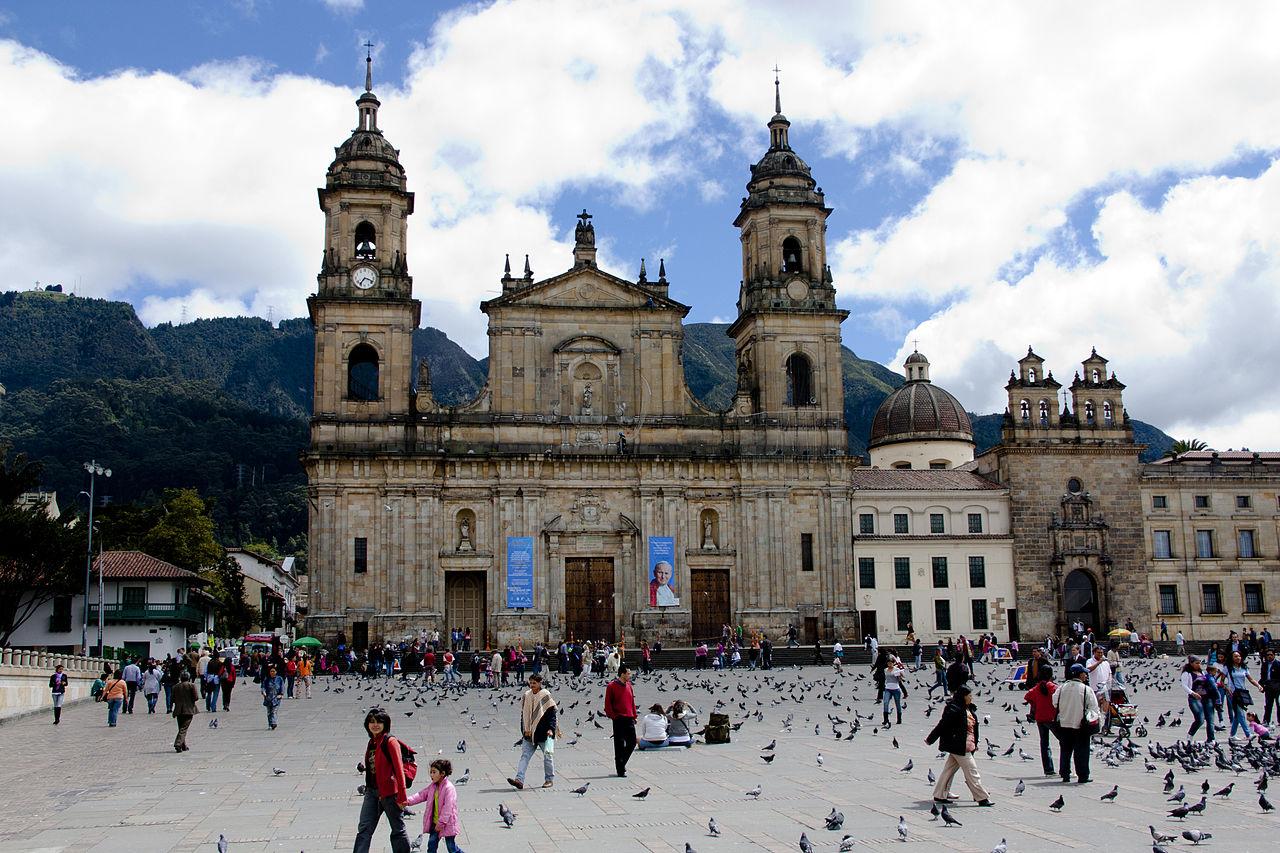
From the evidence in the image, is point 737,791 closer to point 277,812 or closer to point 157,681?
point 277,812

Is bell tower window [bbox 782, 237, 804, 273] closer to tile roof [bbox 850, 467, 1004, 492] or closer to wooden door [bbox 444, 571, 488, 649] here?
tile roof [bbox 850, 467, 1004, 492]

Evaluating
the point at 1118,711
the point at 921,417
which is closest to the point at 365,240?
the point at 921,417

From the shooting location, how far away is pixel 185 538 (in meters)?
71.1

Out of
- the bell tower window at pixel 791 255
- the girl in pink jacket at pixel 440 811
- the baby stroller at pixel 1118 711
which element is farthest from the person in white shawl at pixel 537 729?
the bell tower window at pixel 791 255

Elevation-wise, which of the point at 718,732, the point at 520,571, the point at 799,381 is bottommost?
the point at 718,732

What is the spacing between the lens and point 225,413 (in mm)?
157750

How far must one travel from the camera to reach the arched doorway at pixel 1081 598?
59000mm

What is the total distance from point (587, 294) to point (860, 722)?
32.6 metres

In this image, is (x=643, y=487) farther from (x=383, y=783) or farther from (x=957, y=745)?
(x=383, y=783)

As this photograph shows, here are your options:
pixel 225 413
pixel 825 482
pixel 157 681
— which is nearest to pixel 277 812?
pixel 157 681

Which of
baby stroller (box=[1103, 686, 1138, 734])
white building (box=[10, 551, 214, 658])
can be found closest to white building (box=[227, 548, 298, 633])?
white building (box=[10, 551, 214, 658])

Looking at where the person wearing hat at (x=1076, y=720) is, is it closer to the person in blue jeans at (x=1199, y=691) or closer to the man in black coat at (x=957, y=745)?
the man in black coat at (x=957, y=745)

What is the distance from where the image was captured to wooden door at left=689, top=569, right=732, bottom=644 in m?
53.9

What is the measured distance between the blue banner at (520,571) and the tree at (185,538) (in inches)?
965
